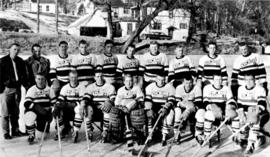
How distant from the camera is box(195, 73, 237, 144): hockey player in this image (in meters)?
6.38

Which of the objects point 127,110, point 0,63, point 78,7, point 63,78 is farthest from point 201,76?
A: point 78,7

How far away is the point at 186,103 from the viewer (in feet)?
21.9

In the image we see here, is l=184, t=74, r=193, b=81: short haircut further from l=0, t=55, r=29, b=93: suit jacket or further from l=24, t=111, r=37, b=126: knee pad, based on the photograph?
l=0, t=55, r=29, b=93: suit jacket

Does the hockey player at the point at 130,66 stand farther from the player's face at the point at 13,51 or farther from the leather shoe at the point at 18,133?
the leather shoe at the point at 18,133

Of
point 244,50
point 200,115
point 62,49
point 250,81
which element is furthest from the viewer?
point 62,49

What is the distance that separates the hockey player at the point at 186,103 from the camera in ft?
21.7

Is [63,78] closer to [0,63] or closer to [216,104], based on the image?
[0,63]

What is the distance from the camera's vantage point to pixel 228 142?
690cm

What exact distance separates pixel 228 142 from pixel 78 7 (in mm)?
68969

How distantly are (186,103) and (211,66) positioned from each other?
0.97 meters

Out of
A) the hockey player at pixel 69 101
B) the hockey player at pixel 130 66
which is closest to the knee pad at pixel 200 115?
the hockey player at pixel 130 66

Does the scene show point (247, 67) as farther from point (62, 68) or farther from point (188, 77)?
Result: point (62, 68)

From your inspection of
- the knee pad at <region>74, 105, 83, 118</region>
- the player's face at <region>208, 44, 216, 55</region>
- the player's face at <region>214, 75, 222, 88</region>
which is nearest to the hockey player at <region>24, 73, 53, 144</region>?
the knee pad at <region>74, 105, 83, 118</region>

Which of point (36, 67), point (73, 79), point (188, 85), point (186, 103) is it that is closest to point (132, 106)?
point (186, 103)
